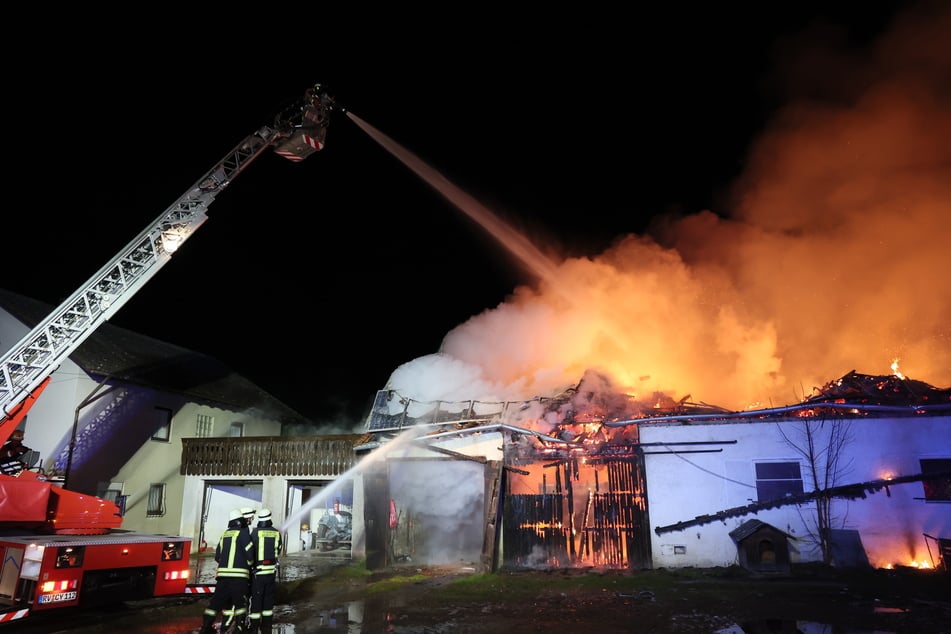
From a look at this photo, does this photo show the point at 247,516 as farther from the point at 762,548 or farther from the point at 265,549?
the point at 762,548

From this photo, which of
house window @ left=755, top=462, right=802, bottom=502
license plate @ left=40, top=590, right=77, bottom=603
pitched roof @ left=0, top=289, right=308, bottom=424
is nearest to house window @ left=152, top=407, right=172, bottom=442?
pitched roof @ left=0, top=289, right=308, bottom=424

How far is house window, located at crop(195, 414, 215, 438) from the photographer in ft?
80.8

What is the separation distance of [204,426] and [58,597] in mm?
17158

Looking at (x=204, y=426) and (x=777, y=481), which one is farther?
(x=204, y=426)

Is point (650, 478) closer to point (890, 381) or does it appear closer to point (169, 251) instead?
point (890, 381)

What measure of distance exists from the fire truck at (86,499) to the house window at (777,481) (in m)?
12.4

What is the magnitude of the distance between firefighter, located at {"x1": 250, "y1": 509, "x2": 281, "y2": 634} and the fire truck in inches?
136

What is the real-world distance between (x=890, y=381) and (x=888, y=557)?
14.0 feet

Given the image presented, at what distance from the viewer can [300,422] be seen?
105 feet

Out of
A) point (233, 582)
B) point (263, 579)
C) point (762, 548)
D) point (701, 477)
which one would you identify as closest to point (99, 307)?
point (233, 582)

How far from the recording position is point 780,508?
1343 centimetres

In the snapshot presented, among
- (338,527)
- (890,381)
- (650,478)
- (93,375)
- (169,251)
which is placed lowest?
(338,527)

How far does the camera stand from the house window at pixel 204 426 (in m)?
24.6

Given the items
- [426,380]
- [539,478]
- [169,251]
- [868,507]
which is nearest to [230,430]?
[426,380]
